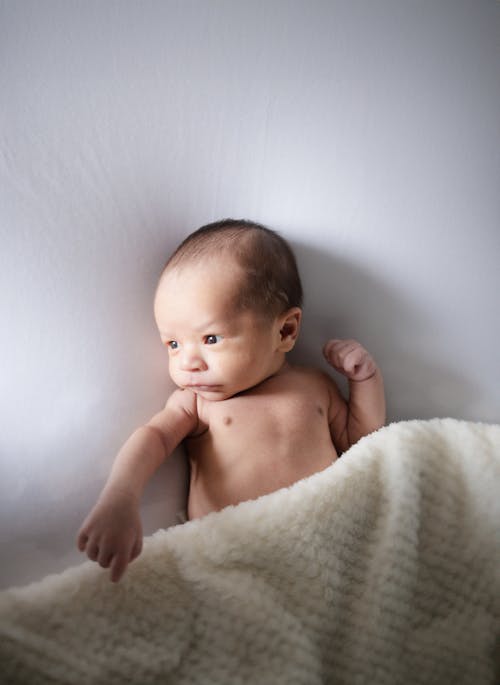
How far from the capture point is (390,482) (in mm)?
782

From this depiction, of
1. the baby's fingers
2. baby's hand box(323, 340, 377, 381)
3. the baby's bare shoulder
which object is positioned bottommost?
the baby's fingers

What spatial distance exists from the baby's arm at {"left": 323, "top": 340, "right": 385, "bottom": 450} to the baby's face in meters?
0.13

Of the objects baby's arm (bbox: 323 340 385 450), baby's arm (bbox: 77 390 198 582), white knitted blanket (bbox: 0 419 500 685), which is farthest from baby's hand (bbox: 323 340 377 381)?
baby's arm (bbox: 77 390 198 582)

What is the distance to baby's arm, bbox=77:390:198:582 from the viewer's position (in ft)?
2.12

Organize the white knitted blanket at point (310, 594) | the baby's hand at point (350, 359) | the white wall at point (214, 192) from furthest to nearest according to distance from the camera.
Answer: the baby's hand at point (350, 359)
the white wall at point (214, 192)
the white knitted blanket at point (310, 594)

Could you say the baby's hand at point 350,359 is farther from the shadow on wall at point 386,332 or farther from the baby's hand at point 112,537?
the baby's hand at point 112,537

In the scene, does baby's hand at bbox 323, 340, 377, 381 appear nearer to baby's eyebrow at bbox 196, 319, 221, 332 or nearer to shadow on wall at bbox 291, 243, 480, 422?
shadow on wall at bbox 291, 243, 480, 422

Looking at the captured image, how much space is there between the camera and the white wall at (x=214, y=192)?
0.79 metres

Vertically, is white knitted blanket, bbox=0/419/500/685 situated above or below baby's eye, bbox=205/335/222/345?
below

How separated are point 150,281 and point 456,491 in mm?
523

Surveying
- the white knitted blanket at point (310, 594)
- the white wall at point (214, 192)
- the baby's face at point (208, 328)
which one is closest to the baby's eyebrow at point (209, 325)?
the baby's face at point (208, 328)

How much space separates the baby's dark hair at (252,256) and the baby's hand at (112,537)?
1.06 ft

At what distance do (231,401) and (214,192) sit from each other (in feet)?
1.03

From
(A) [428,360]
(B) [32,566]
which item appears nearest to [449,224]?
(A) [428,360]
